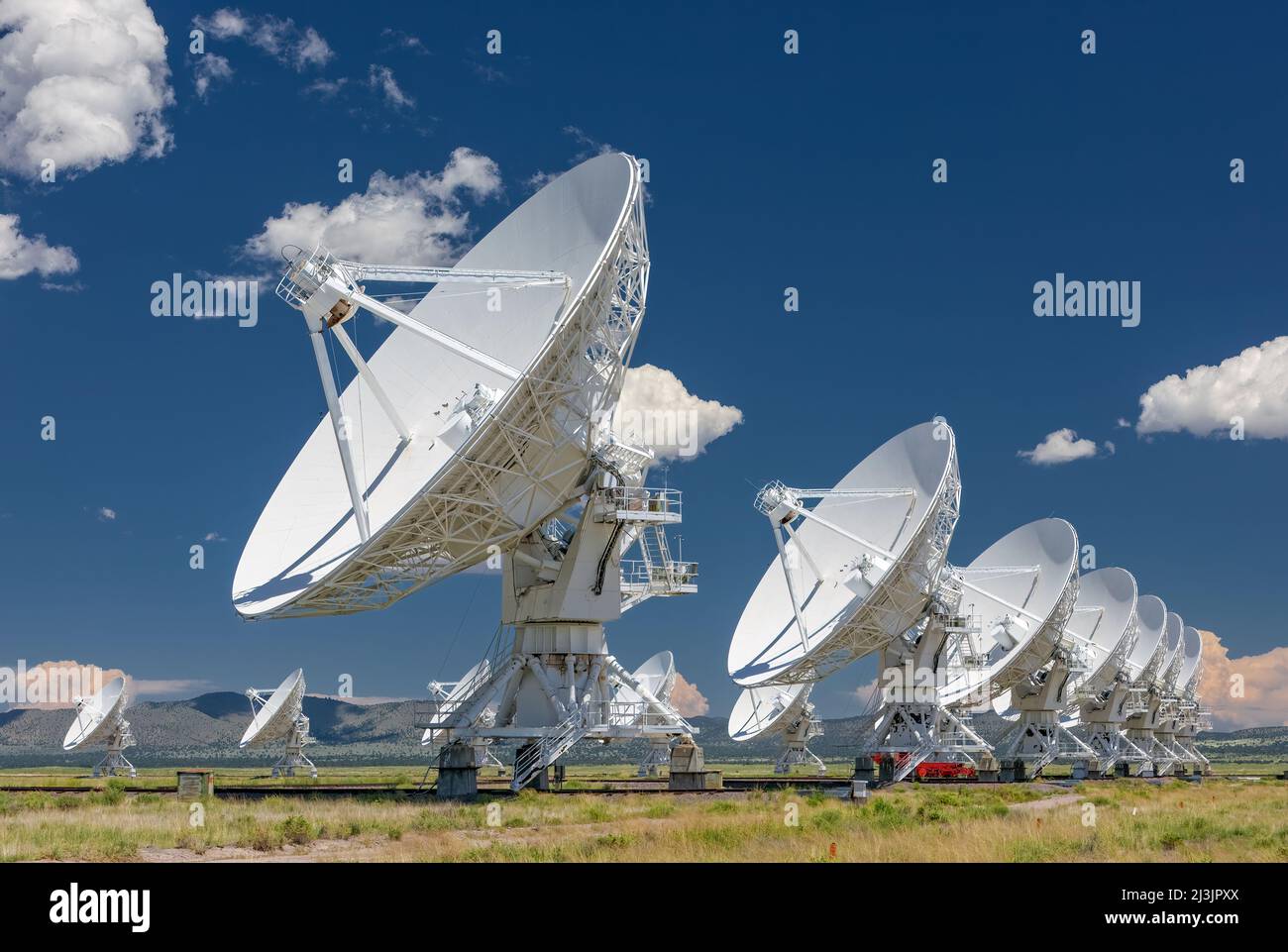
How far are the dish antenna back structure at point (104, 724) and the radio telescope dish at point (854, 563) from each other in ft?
137

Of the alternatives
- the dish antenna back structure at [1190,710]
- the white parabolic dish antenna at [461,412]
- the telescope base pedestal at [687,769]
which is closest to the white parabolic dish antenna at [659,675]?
the telescope base pedestal at [687,769]

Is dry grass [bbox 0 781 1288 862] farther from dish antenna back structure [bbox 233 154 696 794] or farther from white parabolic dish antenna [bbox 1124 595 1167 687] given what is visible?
white parabolic dish antenna [bbox 1124 595 1167 687]

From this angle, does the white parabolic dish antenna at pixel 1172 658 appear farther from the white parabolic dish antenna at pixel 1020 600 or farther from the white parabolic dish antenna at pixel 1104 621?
the white parabolic dish antenna at pixel 1020 600

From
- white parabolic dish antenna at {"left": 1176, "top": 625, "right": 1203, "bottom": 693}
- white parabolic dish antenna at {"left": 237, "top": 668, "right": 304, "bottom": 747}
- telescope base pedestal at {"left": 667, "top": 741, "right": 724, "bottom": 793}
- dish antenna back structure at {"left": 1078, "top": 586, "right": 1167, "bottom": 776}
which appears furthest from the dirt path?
white parabolic dish antenna at {"left": 1176, "top": 625, "right": 1203, "bottom": 693}

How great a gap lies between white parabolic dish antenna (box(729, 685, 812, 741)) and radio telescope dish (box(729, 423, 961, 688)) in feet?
61.1

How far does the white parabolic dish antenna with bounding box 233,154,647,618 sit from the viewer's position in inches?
1155

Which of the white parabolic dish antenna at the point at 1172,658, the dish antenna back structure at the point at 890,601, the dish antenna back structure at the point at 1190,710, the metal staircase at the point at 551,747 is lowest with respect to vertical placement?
the dish antenna back structure at the point at 1190,710

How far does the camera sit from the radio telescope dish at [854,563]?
134 feet

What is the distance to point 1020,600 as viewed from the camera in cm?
5425

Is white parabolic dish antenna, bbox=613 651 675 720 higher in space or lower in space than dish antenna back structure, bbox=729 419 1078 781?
lower

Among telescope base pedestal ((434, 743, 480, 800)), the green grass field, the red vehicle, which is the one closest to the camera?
the green grass field

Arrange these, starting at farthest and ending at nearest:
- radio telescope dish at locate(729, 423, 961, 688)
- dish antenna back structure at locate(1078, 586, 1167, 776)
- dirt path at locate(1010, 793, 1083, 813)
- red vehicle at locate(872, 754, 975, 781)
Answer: dish antenna back structure at locate(1078, 586, 1167, 776) < red vehicle at locate(872, 754, 975, 781) < radio telescope dish at locate(729, 423, 961, 688) < dirt path at locate(1010, 793, 1083, 813)

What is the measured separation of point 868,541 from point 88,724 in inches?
1944
